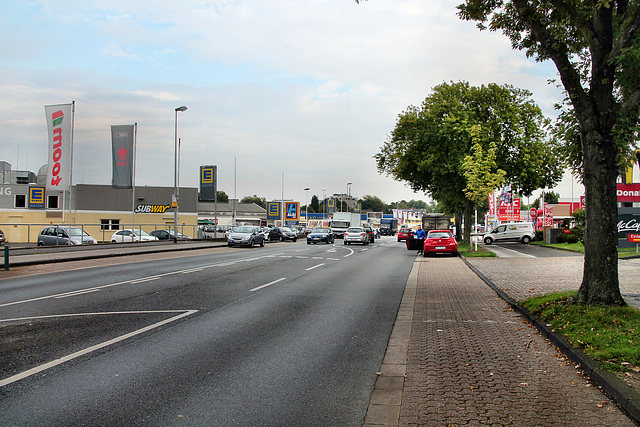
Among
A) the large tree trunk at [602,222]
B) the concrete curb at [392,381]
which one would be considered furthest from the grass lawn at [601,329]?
the concrete curb at [392,381]

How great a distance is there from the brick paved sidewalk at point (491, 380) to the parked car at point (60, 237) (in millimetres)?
28847

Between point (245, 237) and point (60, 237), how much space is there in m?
12.2

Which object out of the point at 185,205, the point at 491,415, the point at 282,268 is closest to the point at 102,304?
the point at 491,415

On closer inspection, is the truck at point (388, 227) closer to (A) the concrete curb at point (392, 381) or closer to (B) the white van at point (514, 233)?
(B) the white van at point (514, 233)

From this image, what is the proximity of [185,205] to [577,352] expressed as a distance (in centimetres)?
6065

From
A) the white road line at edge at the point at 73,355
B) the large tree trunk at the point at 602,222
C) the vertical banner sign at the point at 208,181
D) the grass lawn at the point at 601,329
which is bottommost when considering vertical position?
the white road line at edge at the point at 73,355

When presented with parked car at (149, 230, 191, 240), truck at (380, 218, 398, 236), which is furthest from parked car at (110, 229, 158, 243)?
truck at (380, 218, 398, 236)

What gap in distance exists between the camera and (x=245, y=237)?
120ft

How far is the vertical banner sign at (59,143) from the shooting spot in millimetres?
32625

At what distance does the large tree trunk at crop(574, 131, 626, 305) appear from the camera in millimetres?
7992

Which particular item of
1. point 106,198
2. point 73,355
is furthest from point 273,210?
point 73,355

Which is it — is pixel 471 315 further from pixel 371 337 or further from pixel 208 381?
pixel 208 381

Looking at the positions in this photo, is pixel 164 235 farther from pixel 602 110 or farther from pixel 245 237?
pixel 602 110

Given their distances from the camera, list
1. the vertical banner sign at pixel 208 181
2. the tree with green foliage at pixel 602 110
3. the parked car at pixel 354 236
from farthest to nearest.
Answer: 1. the vertical banner sign at pixel 208 181
2. the parked car at pixel 354 236
3. the tree with green foliage at pixel 602 110
